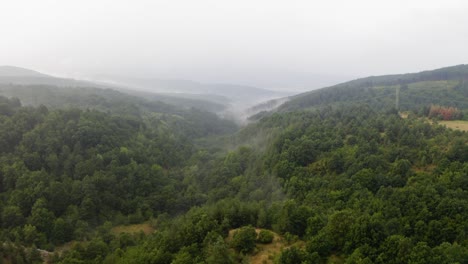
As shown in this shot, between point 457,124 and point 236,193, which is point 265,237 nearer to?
point 236,193

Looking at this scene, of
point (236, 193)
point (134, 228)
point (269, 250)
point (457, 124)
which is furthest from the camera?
point (457, 124)

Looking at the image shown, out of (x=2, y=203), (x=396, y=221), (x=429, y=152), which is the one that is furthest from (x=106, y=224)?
(x=429, y=152)

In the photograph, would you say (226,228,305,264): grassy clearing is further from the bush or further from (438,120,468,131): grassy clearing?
(438,120,468,131): grassy clearing

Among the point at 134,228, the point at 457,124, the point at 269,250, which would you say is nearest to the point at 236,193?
the point at 134,228

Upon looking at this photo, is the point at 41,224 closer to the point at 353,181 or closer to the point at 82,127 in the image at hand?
the point at 82,127

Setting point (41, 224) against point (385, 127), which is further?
point (385, 127)

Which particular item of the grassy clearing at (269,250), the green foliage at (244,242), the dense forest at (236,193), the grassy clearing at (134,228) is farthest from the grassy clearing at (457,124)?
the grassy clearing at (134,228)
